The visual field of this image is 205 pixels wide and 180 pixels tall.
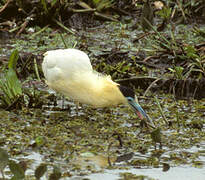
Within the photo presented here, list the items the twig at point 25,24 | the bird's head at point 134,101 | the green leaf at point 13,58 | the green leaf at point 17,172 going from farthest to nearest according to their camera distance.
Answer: the twig at point 25,24 → the green leaf at point 13,58 → the bird's head at point 134,101 → the green leaf at point 17,172

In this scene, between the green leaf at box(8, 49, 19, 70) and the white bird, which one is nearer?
the white bird

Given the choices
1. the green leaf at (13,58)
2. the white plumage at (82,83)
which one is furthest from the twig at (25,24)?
the white plumage at (82,83)

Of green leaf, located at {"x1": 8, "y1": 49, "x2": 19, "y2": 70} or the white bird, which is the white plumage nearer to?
the white bird

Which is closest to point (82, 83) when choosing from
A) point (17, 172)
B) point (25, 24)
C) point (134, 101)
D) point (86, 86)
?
point (86, 86)

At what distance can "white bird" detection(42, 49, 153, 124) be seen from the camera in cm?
662

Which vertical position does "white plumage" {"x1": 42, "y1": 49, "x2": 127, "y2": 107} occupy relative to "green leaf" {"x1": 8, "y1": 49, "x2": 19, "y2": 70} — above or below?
below

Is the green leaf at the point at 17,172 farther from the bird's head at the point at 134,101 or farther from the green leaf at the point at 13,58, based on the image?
the green leaf at the point at 13,58

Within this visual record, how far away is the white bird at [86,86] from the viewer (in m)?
6.62

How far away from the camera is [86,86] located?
6621mm

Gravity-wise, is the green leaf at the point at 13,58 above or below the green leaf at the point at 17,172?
above

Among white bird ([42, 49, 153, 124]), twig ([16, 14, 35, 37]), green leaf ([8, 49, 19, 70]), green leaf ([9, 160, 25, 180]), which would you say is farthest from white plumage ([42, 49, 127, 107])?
twig ([16, 14, 35, 37])

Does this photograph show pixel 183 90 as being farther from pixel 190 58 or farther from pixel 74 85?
pixel 74 85

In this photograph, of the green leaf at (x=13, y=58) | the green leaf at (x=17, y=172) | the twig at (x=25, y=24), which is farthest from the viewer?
the twig at (x=25, y=24)

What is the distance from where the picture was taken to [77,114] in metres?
7.03
